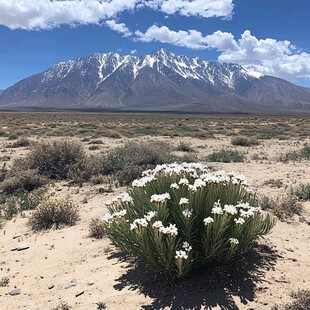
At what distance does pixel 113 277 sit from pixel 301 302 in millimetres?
2386

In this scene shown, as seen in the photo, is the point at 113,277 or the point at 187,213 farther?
the point at 113,277

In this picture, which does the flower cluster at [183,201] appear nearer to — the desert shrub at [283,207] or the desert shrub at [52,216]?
the desert shrub at [283,207]

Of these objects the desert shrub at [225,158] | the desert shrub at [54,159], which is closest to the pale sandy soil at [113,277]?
the desert shrub at [54,159]

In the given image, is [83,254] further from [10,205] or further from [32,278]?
[10,205]

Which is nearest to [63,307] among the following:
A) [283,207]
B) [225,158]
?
[283,207]

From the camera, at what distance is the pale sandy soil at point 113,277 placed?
15.0 ft

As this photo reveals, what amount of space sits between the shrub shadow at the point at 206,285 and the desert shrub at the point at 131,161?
18.0ft

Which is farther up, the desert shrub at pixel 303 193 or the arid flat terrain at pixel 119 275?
the desert shrub at pixel 303 193

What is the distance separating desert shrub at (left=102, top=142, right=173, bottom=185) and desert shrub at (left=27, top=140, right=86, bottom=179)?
994 millimetres

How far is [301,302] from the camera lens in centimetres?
424

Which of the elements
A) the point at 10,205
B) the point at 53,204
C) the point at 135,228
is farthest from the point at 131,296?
the point at 10,205

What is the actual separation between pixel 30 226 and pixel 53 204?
63cm

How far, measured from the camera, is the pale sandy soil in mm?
4566

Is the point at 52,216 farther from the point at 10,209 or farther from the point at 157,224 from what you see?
the point at 157,224
